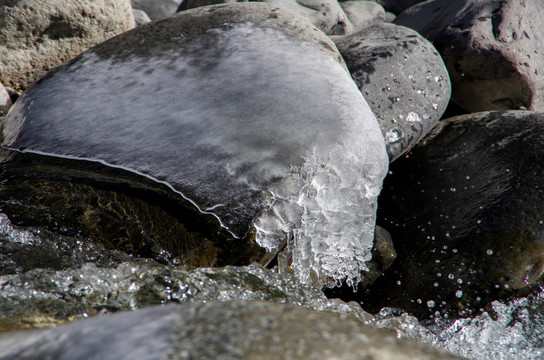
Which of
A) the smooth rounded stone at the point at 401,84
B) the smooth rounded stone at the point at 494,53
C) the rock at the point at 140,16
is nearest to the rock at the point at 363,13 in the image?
the smooth rounded stone at the point at 494,53

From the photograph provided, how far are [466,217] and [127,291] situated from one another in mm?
2113

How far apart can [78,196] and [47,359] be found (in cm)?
155

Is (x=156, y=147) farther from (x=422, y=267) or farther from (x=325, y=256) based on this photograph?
(x=422, y=267)

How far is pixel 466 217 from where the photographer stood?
126 inches

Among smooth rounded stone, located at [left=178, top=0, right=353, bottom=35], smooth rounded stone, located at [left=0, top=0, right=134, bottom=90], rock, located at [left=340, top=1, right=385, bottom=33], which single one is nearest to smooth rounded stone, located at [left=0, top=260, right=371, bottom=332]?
smooth rounded stone, located at [left=0, top=0, right=134, bottom=90]

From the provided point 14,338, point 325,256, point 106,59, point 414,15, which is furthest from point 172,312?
point 414,15

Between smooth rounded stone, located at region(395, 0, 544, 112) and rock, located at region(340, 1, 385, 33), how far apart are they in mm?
2183

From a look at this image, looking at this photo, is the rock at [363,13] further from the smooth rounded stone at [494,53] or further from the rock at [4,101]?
the rock at [4,101]

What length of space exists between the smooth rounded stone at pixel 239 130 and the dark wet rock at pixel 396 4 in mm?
4491

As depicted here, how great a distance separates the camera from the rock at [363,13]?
21.8ft

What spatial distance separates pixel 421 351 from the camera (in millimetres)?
1361

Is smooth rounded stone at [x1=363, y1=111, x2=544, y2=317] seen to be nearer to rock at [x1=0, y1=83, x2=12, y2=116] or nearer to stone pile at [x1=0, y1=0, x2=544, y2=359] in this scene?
stone pile at [x1=0, y1=0, x2=544, y2=359]

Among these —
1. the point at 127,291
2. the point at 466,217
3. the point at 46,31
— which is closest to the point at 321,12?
the point at 46,31

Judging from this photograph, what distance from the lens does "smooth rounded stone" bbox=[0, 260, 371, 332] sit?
180cm
